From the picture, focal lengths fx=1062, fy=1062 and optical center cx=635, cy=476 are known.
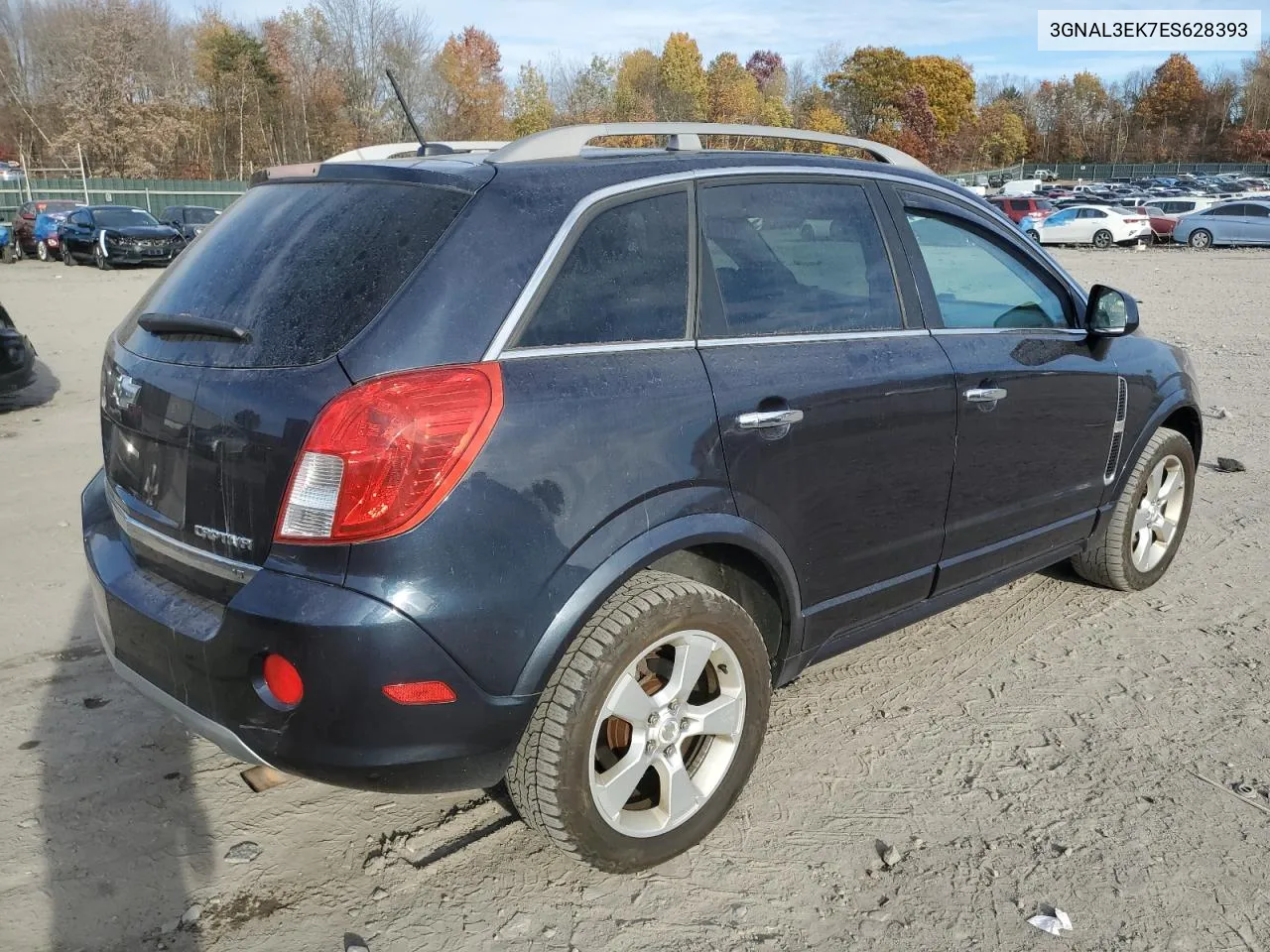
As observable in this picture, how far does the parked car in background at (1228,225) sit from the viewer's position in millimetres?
31359

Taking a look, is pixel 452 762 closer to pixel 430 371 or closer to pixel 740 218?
pixel 430 371

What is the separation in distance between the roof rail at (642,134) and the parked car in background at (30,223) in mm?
30051

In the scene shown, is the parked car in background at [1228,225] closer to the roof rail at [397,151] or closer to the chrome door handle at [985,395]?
the chrome door handle at [985,395]

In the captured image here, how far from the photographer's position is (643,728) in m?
2.81

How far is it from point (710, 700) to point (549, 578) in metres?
0.78

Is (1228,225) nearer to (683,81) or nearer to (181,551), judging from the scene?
(181,551)

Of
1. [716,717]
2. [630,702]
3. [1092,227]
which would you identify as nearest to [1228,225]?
[1092,227]

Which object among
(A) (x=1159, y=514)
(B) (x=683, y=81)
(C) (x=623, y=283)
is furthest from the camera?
(B) (x=683, y=81)

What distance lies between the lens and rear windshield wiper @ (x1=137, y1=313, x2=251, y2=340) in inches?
104

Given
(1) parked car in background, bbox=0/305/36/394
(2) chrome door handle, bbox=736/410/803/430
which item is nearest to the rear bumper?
(2) chrome door handle, bbox=736/410/803/430

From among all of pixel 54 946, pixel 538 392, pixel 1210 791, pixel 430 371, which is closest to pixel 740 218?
pixel 538 392

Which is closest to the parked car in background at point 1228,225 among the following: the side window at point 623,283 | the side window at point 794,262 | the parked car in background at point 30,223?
the parked car in background at point 30,223

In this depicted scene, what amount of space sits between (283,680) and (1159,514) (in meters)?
4.10

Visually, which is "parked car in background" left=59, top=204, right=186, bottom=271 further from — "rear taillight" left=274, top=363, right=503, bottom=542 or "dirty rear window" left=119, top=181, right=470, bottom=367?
"rear taillight" left=274, top=363, right=503, bottom=542
